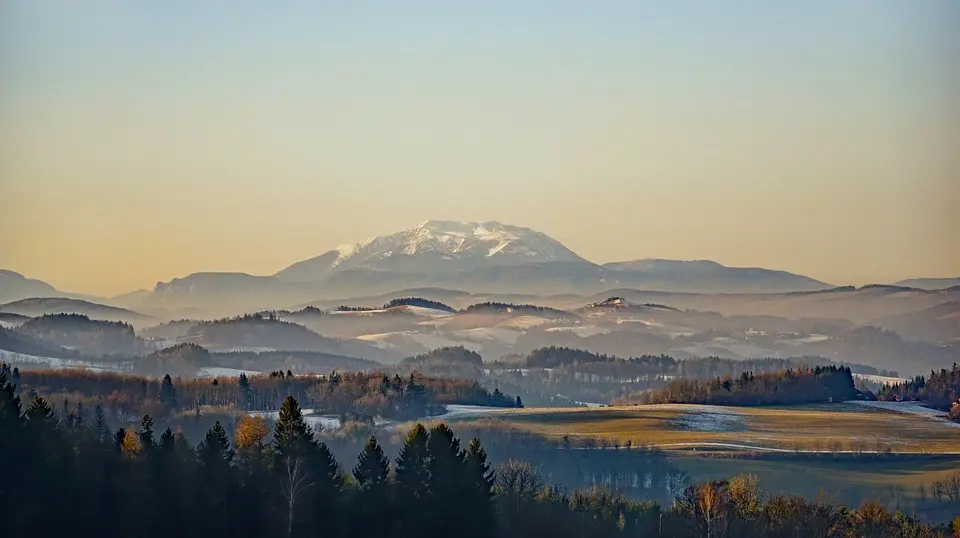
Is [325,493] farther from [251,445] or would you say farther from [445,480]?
[251,445]

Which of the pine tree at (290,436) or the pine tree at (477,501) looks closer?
the pine tree at (290,436)

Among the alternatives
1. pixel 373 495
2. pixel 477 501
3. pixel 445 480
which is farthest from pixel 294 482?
pixel 477 501

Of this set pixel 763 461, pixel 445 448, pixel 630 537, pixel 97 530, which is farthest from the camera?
pixel 763 461

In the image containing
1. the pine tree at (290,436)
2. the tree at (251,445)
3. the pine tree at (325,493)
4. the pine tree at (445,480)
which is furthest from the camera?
the tree at (251,445)

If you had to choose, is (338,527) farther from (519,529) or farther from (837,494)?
(837,494)

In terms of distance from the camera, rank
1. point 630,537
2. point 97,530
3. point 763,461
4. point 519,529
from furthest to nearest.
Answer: point 763,461 < point 630,537 < point 519,529 < point 97,530

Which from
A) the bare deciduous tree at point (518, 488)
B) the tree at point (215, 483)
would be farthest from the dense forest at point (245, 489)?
the bare deciduous tree at point (518, 488)

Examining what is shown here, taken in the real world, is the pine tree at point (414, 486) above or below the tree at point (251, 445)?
below

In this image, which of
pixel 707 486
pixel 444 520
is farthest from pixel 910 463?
pixel 444 520

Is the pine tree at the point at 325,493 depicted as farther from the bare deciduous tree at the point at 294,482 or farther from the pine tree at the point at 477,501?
the pine tree at the point at 477,501

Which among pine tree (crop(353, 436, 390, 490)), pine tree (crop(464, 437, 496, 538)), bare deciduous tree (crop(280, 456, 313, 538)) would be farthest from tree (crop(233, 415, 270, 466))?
pine tree (crop(464, 437, 496, 538))

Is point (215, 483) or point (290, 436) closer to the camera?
point (215, 483)
